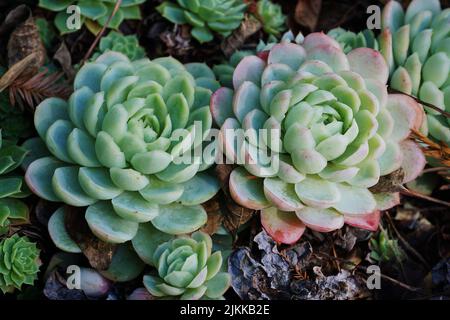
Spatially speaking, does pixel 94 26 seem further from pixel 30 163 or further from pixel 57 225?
pixel 57 225

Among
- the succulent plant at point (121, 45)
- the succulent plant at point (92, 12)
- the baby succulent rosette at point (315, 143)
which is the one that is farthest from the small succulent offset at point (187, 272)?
the succulent plant at point (92, 12)

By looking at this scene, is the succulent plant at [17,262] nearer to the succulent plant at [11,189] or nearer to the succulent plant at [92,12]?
the succulent plant at [11,189]

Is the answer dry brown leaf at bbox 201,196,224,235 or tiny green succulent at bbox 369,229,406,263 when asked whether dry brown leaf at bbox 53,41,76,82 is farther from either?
tiny green succulent at bbox 369,229,406,263

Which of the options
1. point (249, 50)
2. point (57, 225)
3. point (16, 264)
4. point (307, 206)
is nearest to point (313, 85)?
point (307, 206)

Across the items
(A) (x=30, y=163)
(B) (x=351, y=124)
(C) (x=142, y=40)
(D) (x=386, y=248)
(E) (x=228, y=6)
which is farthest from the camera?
(C) (x=142, y=40)

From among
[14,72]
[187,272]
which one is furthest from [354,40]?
[14,72]
